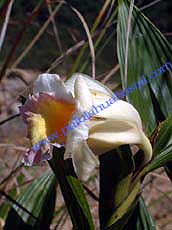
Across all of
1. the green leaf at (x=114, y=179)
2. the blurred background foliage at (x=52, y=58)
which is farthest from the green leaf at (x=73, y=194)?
the blurred background foliage at (x=52, y=58)

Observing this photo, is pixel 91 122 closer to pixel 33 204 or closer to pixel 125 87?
pixel 125 87

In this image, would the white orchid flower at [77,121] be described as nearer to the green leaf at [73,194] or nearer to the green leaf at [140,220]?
the green leaf at [73,194]

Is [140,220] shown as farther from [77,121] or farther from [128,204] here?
[77,121]

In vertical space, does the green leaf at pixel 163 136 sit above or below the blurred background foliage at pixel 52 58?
above

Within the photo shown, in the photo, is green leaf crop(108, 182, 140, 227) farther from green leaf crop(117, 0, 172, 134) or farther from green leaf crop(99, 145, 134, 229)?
green leaf crop(117, 0, 172, 134)

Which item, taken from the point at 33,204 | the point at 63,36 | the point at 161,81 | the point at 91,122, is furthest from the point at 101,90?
the point at 63,36

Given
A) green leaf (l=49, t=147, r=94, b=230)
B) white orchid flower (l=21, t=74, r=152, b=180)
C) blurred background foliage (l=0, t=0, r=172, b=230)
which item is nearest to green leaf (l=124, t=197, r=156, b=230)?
green leaf (l=49, t=147, r=94, b=230)

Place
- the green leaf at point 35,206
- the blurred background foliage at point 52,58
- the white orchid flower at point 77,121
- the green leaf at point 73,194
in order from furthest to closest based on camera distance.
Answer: the blurred background foliage at point 52,58 → the green leaf at point 35,206 → the green leaf at point 73,194 → the white orchid flower at point 77,121
